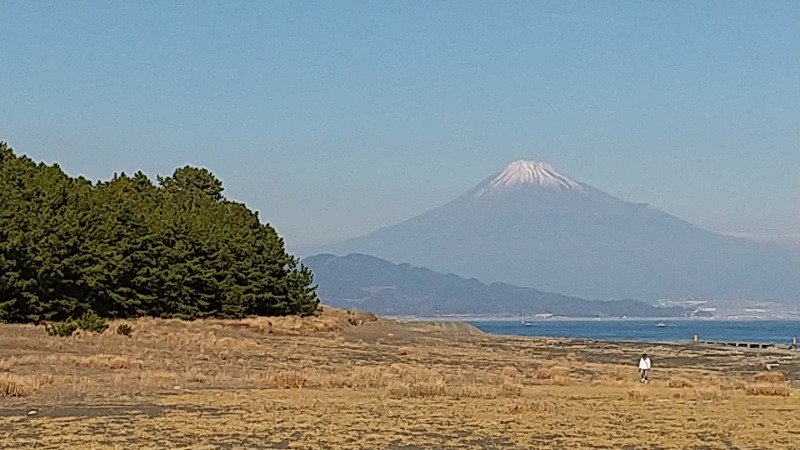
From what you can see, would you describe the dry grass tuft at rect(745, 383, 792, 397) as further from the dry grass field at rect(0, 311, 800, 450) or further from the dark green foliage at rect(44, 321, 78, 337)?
the dark green foliage at rect(44, 321, 78, 337)

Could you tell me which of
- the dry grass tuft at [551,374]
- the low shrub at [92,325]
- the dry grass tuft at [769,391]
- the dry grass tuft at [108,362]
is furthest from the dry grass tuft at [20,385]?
the low shrub at [92,325]

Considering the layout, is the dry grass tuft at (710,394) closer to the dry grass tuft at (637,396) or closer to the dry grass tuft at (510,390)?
the dry grass tuft at (637,396)

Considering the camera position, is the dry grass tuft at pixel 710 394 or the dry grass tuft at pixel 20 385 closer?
the dry grass tuft at pixel 20 385

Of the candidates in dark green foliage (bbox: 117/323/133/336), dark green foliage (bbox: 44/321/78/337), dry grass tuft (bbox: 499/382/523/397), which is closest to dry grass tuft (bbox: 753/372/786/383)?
dry grass tuft (bbox: 499/382/523/397)

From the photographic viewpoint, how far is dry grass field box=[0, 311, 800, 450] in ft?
66.4

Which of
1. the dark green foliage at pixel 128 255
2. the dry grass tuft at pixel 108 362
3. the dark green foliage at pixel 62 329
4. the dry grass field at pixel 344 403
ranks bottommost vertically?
the dry grass field at pixel 344 403

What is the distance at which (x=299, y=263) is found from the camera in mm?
88125

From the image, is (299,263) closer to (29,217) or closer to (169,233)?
(169,233)

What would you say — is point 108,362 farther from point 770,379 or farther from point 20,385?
point 770,379

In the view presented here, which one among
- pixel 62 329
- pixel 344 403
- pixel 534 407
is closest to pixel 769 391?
pixel 534 407

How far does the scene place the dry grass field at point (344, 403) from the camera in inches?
797

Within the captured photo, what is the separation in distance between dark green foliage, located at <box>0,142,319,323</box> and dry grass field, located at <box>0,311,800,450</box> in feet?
26.2

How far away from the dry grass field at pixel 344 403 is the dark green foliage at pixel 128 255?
26.2ft

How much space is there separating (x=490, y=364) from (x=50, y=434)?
2728 centimetres
